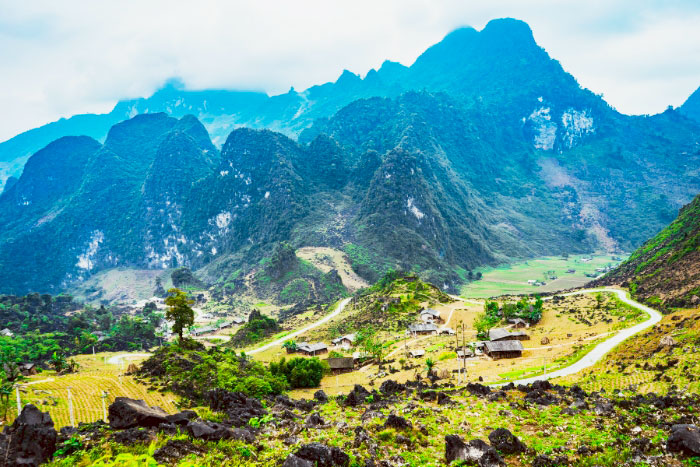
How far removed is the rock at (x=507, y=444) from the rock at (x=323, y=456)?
23.9 feet

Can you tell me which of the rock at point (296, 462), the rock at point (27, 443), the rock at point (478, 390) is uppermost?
the rock at point (27, 443)

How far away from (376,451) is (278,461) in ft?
15.4

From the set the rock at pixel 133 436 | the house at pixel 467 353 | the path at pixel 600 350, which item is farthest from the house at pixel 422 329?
the rock at pixel 133 436

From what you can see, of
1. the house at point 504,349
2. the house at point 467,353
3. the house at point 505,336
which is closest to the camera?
the house at point 504,349

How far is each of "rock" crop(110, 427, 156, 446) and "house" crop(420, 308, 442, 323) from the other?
219 feet

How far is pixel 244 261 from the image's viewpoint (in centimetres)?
19850

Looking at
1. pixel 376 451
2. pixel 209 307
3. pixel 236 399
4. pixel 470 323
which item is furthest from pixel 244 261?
pixel 376 451

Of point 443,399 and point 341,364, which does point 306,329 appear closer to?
point 341,364

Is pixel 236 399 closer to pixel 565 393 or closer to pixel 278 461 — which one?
pixel 278 461

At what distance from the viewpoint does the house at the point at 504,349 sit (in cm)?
5069

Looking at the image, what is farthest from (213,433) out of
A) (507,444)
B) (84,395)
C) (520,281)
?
(520,281)

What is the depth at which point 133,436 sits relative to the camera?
17203mm

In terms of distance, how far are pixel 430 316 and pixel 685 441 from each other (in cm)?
6556

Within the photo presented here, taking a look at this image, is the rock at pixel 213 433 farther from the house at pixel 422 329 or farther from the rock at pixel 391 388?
the house at pixel 422 329
